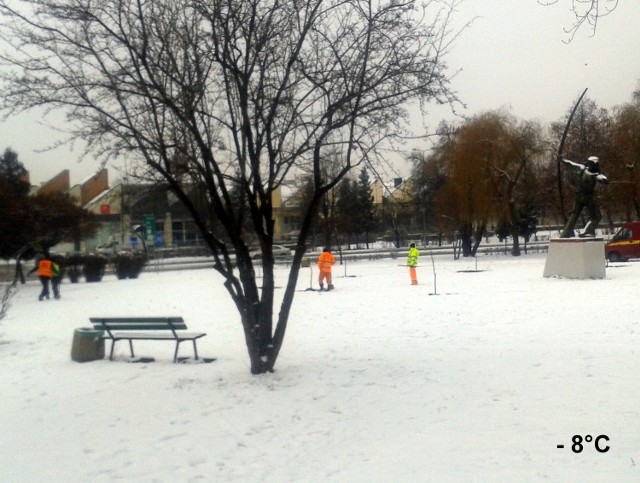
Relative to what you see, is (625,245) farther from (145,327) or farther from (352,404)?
(352,404)

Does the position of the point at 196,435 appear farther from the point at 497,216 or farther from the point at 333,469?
the point at 497,216

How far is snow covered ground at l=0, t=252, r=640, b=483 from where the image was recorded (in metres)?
5.99

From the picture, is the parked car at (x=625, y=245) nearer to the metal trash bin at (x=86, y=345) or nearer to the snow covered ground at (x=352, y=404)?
the snow covered ground at (x=352, y=404)

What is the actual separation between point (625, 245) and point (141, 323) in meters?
29.1

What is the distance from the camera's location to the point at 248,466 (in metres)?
6.11

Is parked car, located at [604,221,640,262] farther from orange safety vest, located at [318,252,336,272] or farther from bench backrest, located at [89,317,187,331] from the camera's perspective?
bench backrest, located at [89,317,187,331]

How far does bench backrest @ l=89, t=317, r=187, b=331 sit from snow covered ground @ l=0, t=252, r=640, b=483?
1.81 feet

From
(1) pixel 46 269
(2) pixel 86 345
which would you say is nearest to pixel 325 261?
(1) pixel 46 269

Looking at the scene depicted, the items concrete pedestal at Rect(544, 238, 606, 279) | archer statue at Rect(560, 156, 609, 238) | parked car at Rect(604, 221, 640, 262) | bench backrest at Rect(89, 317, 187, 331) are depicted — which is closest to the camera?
bench backrest at Rect(89, 317, 187, 331)

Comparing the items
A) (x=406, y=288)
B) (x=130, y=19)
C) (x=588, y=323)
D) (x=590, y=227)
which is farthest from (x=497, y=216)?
(x=130, y=19)

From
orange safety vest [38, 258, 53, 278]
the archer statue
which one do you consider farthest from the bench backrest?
the archer statue

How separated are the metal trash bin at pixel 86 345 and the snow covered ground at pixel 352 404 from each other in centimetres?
25

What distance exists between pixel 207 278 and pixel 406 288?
13.4 m

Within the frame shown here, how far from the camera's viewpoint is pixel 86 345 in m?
11.4
